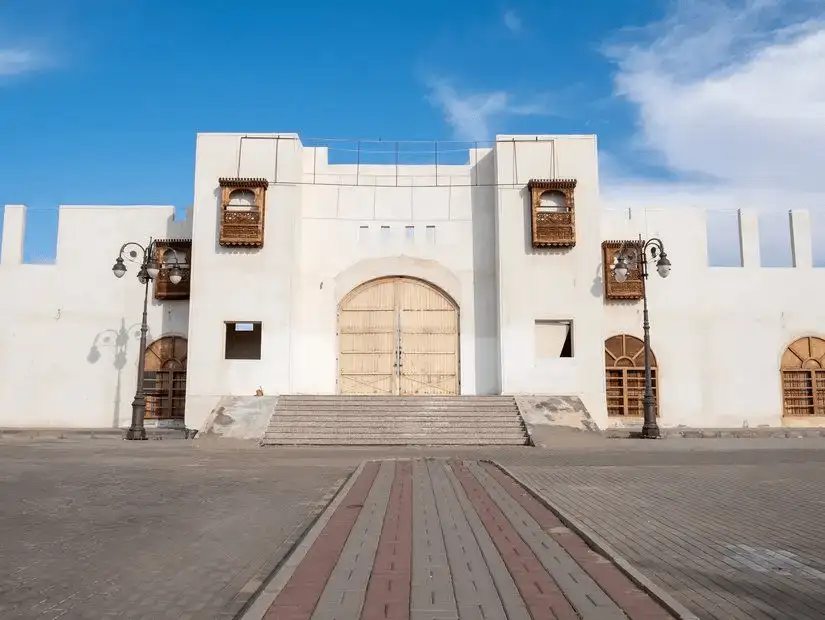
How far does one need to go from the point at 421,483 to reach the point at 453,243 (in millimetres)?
13031

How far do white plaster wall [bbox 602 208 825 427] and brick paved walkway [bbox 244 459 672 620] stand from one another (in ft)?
49.5

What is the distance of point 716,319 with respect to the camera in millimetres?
21266

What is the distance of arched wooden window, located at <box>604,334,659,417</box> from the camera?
2103cm

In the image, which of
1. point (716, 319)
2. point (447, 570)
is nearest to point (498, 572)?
point (447, 570)

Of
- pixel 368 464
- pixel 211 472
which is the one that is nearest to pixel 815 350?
pixel 368 464

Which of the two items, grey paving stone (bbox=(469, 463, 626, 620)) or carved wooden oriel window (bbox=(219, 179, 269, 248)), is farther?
carved wooden oriel window (bbox=(219, 179, 269, 248))

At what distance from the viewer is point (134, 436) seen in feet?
56.5

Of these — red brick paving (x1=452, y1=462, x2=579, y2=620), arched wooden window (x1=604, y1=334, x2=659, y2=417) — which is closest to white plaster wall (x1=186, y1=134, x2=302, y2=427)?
arched wooden window (x1=604, y1=334, x2=659, y2=417)

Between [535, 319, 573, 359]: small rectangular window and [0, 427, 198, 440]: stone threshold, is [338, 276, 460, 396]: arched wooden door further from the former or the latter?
[0, 427, 198, 440]: stone threshold

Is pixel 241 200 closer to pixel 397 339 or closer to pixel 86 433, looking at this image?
pixel 397 339

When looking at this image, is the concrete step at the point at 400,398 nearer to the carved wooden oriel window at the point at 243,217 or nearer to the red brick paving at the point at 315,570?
the carved wooden oriel window at the point at 243,217

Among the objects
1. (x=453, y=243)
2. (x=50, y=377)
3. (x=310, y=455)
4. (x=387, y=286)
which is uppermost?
(x=453, y=243)

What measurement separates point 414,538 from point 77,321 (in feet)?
61.3

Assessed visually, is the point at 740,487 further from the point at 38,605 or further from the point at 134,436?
the point at 134,436
